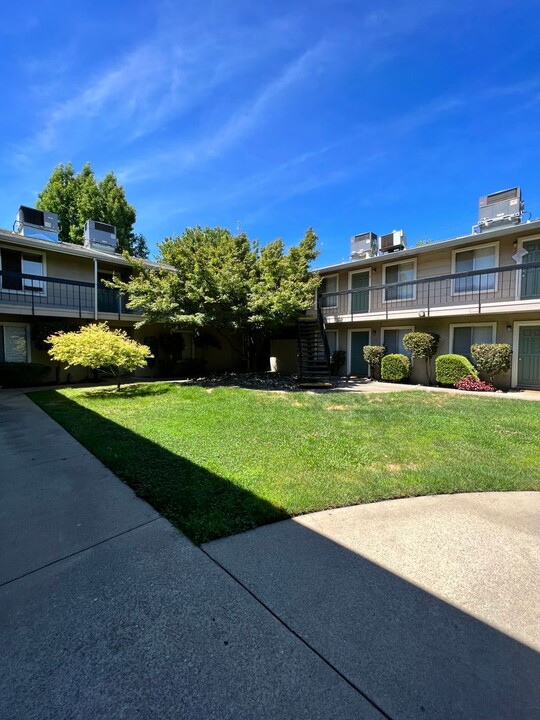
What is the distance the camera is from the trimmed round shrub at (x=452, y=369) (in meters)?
12.1

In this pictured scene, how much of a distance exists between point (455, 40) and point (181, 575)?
1244 centimetres

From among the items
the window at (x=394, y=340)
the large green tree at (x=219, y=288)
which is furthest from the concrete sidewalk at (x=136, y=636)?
the window at (x=394, y=340)

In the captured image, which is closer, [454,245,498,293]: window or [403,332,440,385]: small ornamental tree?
[454,245,498,293]: window

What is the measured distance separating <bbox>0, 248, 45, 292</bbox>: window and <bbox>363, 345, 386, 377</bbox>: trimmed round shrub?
13.3m

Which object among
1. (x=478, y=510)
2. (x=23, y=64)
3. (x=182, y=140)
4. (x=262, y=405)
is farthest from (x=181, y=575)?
(x=182, y=140)

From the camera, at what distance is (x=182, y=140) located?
1180 cm

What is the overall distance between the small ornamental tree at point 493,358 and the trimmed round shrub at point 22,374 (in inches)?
609

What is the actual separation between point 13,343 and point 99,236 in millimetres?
6801

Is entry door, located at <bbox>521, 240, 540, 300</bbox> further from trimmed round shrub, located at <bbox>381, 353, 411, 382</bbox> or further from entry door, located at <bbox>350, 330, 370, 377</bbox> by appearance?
entry door, located at <bbox>350, 330, 370, 377</bbox>

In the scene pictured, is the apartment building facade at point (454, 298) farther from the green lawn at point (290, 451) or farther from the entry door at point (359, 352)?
the green lawn at point (290, 451)

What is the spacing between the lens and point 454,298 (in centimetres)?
1323

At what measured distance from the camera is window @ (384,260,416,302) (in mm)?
14555

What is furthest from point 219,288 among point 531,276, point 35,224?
point 531,276

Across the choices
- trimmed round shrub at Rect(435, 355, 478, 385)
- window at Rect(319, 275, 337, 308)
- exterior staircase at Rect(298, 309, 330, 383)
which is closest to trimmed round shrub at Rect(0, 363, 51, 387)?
exterior staircase at Rect(298, 309, 330, 383)
